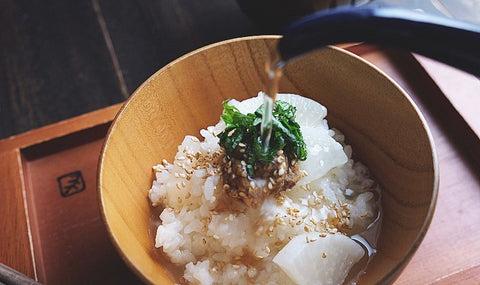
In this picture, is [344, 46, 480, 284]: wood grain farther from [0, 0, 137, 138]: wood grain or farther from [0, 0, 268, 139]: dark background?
[0, 0, 137, 138]: wood grain

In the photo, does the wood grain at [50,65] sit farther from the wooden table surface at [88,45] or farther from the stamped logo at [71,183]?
the stamped logo at [71,183]

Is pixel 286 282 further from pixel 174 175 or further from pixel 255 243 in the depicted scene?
pixel 174 175

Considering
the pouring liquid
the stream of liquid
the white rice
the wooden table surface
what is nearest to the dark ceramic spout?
the stream of liquid

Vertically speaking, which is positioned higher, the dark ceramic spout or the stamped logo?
the dark ceramic spout

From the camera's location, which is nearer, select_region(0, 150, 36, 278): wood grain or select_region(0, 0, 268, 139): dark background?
select_region(0, 150, 36, 278): wood grain

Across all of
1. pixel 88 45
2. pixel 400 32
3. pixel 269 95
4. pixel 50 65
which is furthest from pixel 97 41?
pixel 400 32

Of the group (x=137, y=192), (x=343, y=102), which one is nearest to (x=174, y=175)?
(x=137, y=192)

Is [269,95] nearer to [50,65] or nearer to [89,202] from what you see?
[89,202]
